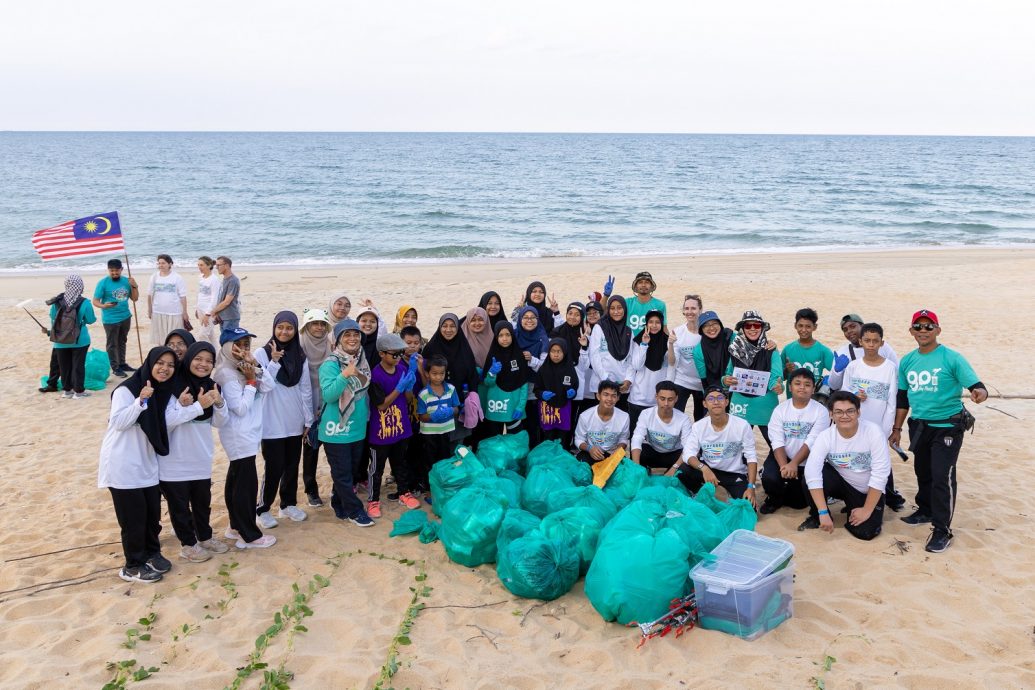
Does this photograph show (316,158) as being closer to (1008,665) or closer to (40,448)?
(40,448)

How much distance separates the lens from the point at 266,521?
5.47 meters

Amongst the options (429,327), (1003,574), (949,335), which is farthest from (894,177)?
(1003,574)

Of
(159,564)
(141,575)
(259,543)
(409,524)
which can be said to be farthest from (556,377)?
(141,575)

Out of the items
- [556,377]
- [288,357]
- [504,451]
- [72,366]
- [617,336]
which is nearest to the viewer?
[288,357]

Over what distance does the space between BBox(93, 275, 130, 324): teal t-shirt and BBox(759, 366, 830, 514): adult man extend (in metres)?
8.33

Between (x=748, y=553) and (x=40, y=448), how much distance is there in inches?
269

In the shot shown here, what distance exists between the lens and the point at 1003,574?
4770 millimetres

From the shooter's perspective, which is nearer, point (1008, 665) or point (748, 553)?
point (1008, 665)

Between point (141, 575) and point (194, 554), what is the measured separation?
362 millimetres

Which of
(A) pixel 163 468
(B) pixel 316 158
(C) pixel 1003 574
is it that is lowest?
(C) pixel 1003 574

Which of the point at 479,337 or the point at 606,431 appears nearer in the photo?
the point at 606,431

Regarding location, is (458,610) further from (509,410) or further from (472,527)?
(509,410)

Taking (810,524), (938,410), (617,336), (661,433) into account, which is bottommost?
(810,524)

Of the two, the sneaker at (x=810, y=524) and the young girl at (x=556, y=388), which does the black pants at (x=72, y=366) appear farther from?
the sneaker at (x=810, y=524)
